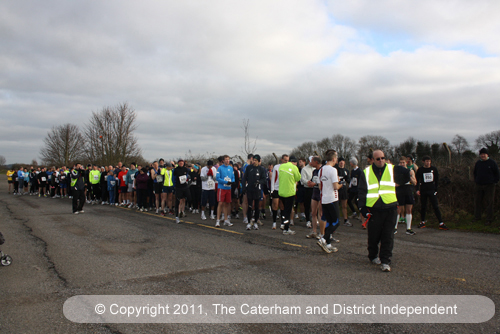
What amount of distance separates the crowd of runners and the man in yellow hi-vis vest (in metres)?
0.03

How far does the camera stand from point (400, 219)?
11227 mm

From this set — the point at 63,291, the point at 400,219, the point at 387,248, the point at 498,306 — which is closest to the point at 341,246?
the point at 387,248

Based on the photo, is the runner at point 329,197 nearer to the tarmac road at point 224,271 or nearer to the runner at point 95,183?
the tarmac road at point 224,271

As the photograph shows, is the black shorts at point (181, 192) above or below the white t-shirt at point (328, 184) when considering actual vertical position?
below

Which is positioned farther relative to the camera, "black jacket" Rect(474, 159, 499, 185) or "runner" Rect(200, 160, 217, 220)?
"runner" Rect(200, 160, 217, 220)

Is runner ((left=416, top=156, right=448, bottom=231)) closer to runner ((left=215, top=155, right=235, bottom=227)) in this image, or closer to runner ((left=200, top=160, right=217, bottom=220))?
runner ((left=215, top=155, right=235, bottom=227))

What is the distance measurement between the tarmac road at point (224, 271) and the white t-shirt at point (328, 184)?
113 cm

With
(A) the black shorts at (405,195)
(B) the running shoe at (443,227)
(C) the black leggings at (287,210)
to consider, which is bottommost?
(B) the running shoe at (443,227)

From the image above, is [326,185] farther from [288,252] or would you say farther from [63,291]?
[63,291]

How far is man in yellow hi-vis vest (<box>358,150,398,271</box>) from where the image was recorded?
18.9ft

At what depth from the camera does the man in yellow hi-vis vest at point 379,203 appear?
5.77 meters

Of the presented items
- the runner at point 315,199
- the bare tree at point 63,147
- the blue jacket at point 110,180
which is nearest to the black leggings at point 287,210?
the runner at point 315,199

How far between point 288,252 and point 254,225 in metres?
3.17

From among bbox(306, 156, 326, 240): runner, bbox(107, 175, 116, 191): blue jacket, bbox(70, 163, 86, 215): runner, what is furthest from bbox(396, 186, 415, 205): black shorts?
bbox(107, 175, 116, 191): blue jacket
